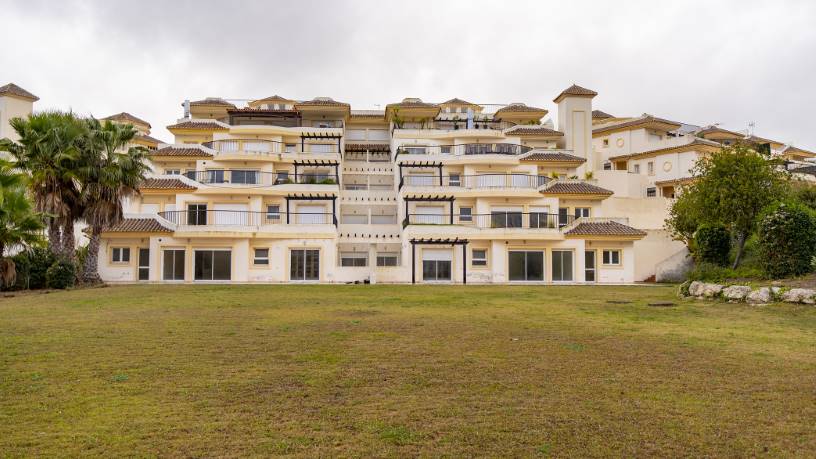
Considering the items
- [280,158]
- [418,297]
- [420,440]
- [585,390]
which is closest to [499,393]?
[585,390]

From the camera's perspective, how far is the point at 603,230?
4328 cm

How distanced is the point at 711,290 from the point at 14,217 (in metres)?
28.0

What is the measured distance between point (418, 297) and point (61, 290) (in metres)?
18.1

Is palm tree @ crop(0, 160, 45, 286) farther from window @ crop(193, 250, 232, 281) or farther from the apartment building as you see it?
window @ crop(193, 250, 232, 281)

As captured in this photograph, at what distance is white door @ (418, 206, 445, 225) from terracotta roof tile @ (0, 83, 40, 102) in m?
39.3

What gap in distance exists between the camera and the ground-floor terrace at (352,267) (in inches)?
1607

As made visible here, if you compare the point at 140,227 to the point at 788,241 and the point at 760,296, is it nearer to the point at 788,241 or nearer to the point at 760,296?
the point at 760,296

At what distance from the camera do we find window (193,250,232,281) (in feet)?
135

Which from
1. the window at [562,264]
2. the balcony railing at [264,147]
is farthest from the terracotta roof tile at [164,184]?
the window at [562,264]

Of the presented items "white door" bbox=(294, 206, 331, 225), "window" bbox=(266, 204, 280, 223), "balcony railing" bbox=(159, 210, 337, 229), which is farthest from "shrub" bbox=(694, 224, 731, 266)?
"window" bbox=(266, 204, 280, 223)

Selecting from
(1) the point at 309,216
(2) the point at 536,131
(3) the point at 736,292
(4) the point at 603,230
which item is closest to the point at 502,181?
(4) the point at 603,230

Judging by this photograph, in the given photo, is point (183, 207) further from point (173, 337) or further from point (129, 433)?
point (129, 433)

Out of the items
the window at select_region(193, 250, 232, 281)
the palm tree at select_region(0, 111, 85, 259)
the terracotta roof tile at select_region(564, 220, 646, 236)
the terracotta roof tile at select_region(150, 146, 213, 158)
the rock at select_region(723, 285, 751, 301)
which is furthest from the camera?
the terracotta roof tile at select_region(150, 146, 213, 158)

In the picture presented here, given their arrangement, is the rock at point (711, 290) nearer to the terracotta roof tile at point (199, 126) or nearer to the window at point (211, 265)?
the window at point (211, 265)
